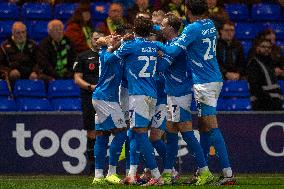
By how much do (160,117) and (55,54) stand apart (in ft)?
13.9

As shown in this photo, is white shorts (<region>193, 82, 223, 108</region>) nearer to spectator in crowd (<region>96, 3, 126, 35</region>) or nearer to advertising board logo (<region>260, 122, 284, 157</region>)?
advertising board logo (<region>260, 122, 284, 157</region>)

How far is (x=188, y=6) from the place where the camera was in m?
13.7

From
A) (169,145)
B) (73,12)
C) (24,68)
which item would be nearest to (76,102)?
(24,68)

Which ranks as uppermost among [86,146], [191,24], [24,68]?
[191,24]

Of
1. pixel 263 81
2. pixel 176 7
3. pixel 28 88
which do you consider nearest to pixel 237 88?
pixel 263 81

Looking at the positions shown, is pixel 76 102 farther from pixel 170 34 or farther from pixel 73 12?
→ pixel 170 34

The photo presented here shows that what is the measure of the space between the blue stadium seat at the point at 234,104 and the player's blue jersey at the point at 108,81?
444 centimetres

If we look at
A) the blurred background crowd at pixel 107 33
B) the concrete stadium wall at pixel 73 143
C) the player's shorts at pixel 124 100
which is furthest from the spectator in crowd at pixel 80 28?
the player's shorts at pixel 124 100

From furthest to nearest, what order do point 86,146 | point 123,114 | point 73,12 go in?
point 73,12 < point 86,146 < point 123,114

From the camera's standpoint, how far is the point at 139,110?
13.4 metres

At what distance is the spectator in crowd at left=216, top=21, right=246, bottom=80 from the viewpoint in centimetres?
1809

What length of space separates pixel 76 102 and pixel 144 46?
469 cm

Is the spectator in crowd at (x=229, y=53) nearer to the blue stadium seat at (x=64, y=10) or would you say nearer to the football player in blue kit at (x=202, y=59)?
the blue stadium seat at (x=64, y=10)

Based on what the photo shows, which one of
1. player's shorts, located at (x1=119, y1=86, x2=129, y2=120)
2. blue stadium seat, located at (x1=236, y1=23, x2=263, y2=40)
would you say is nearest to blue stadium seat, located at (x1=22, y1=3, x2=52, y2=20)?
blue stadium seat, located at (x1=236, y1=23, x2=263, y2=40)
